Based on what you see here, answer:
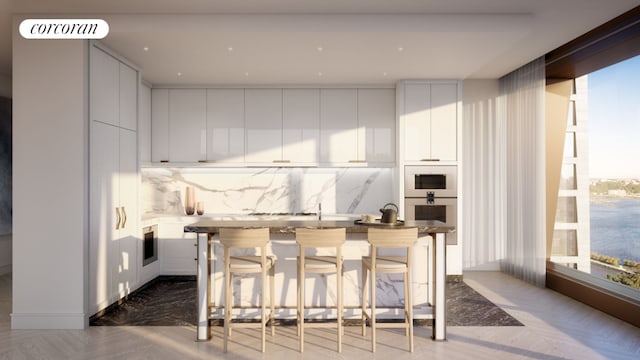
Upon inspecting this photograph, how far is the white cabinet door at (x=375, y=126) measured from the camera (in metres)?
6.01

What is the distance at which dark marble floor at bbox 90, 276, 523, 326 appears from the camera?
4064 mm

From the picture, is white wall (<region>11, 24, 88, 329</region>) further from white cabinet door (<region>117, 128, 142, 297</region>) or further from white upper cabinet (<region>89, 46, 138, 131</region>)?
white cabinet door (<region>117, 128, 142, 297</region>)

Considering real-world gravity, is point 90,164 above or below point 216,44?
below

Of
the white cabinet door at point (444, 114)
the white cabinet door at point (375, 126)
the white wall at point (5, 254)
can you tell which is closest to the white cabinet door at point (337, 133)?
the white cabinet door at point (375, 126)

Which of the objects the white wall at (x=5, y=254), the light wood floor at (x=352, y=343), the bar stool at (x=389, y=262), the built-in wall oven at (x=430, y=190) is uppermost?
the built-in wall oven at (x=430, y=190)

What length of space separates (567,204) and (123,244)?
5.67 meters

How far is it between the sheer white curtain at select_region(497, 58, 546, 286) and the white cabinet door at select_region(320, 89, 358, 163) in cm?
227

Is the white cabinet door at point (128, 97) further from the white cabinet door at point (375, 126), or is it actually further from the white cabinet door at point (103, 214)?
the white cabinet door at point (375, 126)

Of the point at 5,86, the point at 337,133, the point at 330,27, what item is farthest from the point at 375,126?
the point at 5,86

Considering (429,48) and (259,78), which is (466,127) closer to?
(429,48)

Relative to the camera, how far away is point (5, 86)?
6.31 m

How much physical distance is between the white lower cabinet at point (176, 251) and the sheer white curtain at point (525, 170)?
15.0ft

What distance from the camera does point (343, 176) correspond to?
6.30 m

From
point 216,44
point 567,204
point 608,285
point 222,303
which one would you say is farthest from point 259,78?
point 608,285
